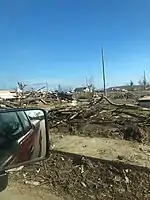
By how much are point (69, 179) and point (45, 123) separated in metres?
2.89

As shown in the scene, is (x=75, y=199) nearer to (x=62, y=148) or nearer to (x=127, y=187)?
(x=127, y=187)

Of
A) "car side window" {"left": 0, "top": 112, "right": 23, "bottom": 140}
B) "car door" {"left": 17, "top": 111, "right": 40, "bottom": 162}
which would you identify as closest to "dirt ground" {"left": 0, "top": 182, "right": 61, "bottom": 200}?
"car door" {"left": 17, "top": 111, "right": 40, "bottom": 162}

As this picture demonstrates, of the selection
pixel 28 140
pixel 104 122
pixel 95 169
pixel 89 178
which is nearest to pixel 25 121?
pixel 28 140

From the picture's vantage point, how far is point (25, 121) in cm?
289

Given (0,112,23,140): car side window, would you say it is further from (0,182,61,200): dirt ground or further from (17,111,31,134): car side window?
(0,182,61,200): dirt ground

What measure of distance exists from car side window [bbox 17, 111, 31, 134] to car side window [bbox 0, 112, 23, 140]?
44 millimetres

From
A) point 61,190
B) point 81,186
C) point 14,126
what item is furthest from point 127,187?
point 14,126

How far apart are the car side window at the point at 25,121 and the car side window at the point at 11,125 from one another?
0.04m

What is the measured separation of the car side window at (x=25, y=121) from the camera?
2.85 metres

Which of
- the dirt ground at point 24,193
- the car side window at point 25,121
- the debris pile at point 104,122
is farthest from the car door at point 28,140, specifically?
the debris pile at point 104,122

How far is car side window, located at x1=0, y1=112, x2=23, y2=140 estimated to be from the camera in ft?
8.51

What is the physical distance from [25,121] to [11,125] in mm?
193

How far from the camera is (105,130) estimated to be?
9.57m

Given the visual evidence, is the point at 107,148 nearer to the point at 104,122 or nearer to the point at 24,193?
the point at 24,193
